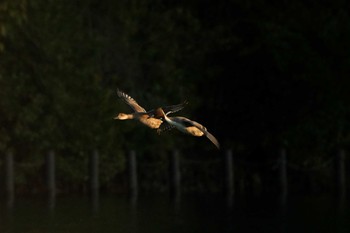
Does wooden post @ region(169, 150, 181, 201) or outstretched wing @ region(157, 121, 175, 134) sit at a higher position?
wooden post @ region(169, 150, 181, 201)

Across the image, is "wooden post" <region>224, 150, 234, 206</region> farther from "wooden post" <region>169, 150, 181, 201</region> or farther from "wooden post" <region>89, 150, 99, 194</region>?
"wooden post" <region>89, 150, 99, 194</region>

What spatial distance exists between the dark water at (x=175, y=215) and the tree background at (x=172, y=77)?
373 centimetres

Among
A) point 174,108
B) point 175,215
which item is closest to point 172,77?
point 175,215

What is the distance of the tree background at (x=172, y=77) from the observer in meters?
44.3

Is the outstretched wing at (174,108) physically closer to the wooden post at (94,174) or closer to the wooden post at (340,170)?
the wooden post at (94,174)

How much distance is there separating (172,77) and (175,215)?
13.9 meters

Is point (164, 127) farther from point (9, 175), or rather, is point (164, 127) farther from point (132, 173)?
point (132, 173)

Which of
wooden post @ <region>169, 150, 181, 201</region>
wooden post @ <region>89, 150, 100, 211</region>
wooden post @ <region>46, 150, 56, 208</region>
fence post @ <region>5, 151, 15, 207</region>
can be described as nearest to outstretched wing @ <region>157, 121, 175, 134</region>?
fence post @ <region>5, 151, 15, 207</region>

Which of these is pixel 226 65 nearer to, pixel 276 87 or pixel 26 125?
pixel 276 87

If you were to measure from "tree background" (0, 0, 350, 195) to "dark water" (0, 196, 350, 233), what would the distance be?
3.73 m

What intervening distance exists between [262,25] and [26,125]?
9.09 meters

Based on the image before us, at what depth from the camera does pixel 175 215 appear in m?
35.1

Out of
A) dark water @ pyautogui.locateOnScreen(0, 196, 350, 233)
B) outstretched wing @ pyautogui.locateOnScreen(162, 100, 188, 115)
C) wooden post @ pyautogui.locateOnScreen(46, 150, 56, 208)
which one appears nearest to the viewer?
outstretched wing @ pyautogui.locateOnScreen(162, 100, 188, 115)

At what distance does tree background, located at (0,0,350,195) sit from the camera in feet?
145
